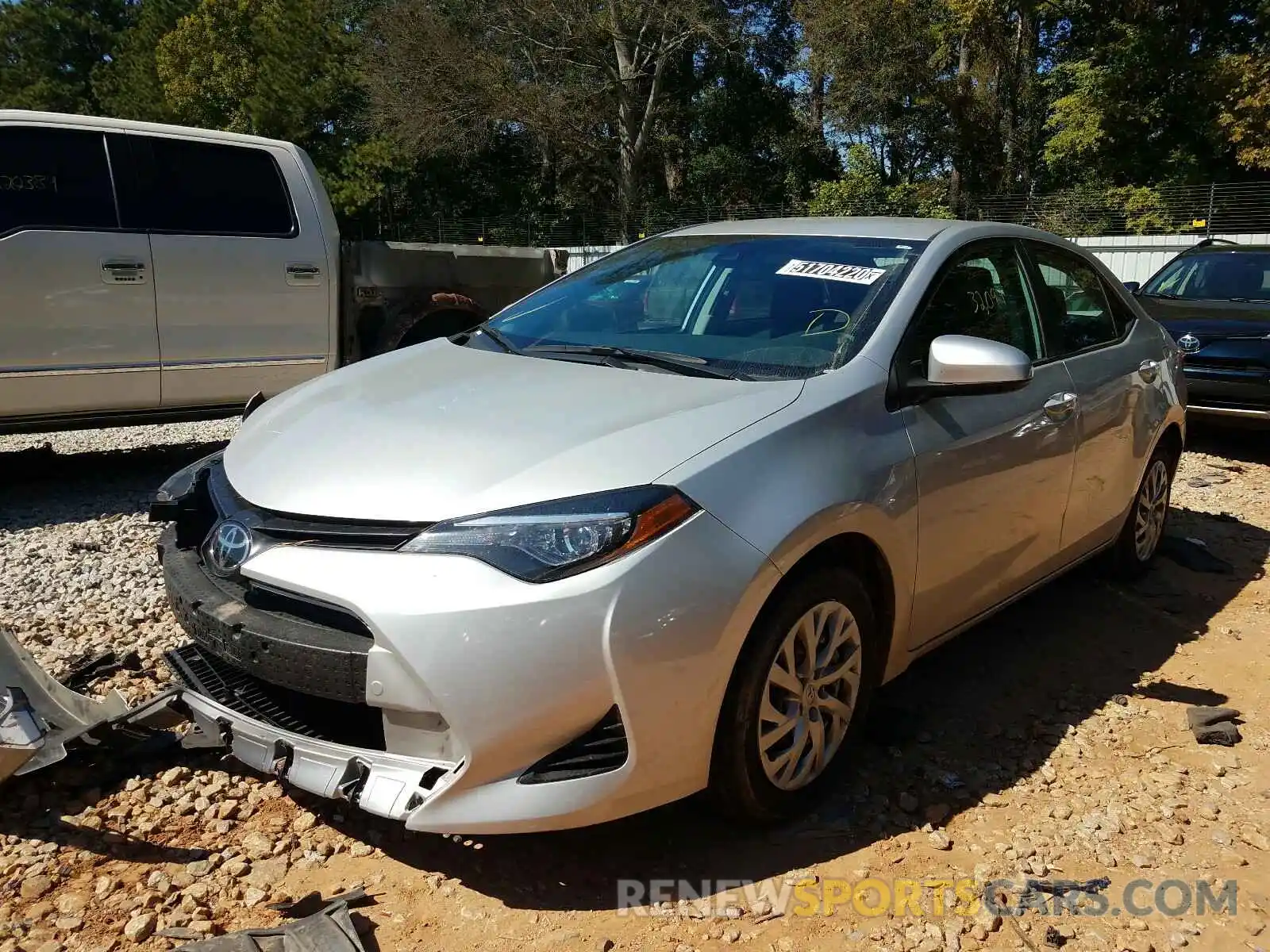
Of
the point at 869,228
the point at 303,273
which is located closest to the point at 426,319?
the point at 303,273

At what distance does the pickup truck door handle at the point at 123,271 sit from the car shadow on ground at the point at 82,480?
121 cm

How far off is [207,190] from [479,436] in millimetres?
4234

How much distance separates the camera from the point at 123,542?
16.3 feet

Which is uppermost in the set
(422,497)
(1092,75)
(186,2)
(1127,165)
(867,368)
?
(186,2)

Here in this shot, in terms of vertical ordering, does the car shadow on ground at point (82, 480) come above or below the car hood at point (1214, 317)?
below

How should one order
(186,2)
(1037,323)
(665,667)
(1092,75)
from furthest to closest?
(186,2) < (1092,75) < (1037,323) < (665,667)

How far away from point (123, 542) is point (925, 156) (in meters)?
31.5

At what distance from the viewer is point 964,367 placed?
2982 millimetres

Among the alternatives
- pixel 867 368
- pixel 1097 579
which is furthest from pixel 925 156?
pixel 867 368

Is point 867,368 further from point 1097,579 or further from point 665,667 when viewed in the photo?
point 1097,579

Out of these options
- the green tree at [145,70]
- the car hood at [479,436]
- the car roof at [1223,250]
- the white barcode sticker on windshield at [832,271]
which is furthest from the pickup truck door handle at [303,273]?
the green tree at [145,70]

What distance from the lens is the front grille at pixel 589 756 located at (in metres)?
2.27

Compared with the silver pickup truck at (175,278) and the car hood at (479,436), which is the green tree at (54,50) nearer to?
the silver pickup truck at (175,278)

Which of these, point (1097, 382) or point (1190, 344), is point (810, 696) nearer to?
point (1097, 382)
